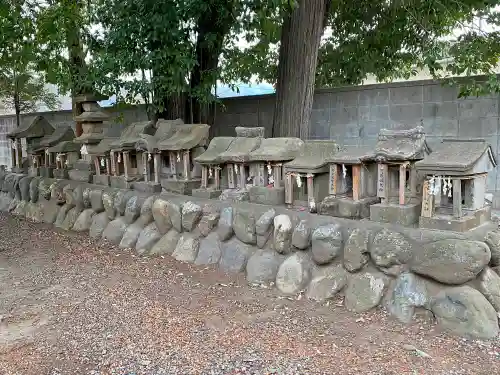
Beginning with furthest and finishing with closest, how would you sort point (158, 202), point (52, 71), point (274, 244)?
point (52, 71)
point (158, 202)
point (274, 244)

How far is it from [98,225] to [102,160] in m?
1.14

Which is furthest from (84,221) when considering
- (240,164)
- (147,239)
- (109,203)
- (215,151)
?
(240,164)

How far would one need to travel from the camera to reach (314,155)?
4.75 metres

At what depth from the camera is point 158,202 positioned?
573cm

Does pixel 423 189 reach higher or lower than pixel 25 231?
higher

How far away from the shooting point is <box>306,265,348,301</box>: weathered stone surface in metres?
4.12

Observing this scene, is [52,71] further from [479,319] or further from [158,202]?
[479,319]

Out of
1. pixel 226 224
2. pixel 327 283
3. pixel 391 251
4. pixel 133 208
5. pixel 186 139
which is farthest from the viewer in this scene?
pixel 133 208

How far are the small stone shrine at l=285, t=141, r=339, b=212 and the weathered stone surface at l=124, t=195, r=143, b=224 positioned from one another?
7.26 ft

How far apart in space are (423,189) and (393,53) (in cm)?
554

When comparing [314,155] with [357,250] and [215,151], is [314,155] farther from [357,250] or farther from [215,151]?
[215,151]

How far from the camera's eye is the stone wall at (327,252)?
11.7 feet

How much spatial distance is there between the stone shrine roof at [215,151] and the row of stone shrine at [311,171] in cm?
1

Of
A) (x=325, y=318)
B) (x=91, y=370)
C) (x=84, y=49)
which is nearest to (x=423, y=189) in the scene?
(x=325, y=318)
